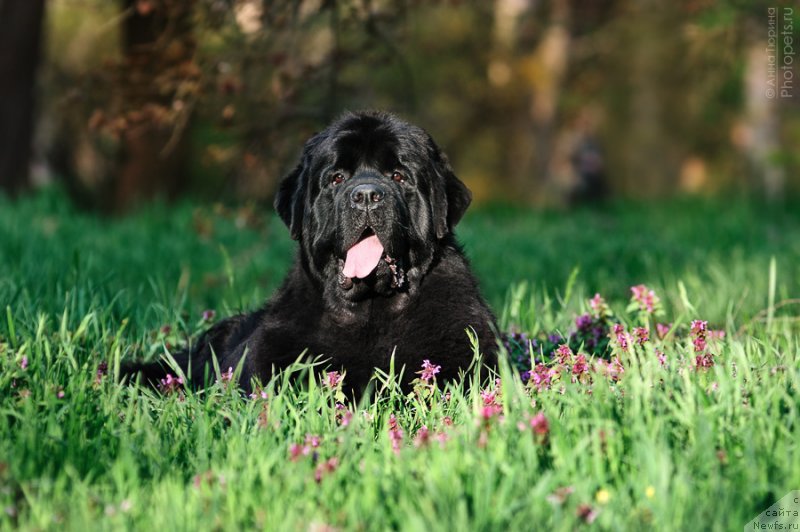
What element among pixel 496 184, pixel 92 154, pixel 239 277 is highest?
pixel 239 277

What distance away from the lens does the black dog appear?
4797 mm

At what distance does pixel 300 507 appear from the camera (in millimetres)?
3254

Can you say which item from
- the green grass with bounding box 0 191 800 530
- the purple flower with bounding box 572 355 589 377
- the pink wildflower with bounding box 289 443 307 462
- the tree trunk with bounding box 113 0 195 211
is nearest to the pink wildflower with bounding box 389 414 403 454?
Result: the green grass with bounding box 0 191 800 530

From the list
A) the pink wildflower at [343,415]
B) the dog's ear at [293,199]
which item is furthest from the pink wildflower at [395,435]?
the dog's ear at [293,199]

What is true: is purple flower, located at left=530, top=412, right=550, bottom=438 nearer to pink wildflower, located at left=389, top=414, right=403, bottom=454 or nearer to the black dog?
pink wildflower, located at left=389, top=414, right=403, bottom=454

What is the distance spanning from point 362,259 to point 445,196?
52cm

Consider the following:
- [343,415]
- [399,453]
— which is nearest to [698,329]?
[343,415]

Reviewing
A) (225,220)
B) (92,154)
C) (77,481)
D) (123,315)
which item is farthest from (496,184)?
(77,481)

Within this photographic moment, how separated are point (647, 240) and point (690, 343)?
24.4 feet

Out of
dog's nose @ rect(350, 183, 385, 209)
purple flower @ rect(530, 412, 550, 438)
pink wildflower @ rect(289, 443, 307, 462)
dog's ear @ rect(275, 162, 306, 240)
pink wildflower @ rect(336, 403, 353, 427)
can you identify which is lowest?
pink wildflower @ rect(336, 403, 353, 427)

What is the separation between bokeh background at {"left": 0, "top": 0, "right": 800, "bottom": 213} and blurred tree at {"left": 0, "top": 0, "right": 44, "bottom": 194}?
3cm

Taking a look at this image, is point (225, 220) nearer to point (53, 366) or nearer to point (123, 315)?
point (123, 315)

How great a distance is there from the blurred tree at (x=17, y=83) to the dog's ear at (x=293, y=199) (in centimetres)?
1003

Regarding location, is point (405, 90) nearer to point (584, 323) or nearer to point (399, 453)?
point (584, 323)
